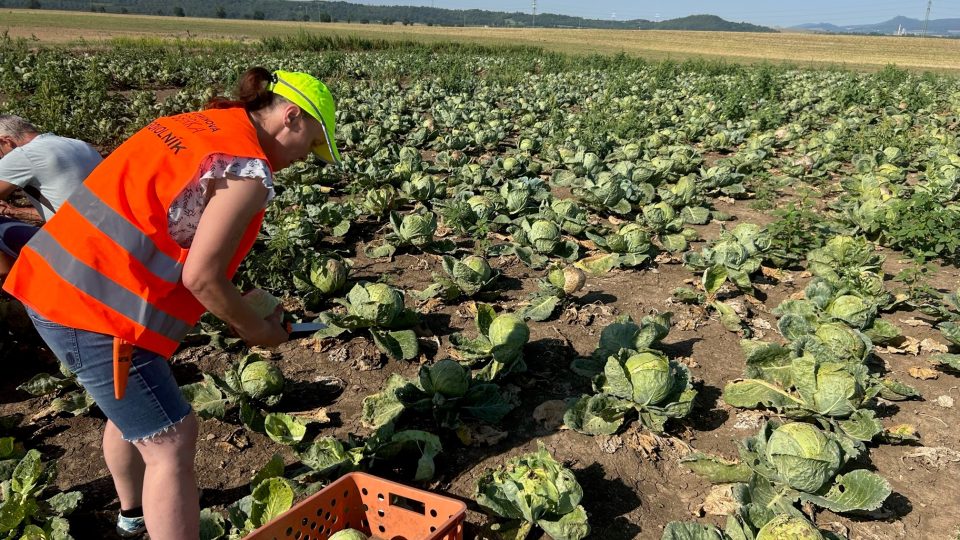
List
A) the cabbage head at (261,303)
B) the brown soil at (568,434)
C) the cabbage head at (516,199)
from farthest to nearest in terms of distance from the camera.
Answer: the cabbage head at (516,199)
the brown soil at (568,434)
the cabbage head at (261,303)

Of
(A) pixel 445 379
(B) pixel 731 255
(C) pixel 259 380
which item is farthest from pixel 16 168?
(B) pixel 731 255

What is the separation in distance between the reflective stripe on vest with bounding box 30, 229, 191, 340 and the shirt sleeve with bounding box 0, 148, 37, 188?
A: 8.14 feet

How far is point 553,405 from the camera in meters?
4.49

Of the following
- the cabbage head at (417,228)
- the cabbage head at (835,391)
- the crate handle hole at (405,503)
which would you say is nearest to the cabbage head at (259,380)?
the crate handle hole at (405,503)

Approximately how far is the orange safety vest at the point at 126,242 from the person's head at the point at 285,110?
142 mm

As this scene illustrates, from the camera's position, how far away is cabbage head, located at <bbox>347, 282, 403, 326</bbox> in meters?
5.02

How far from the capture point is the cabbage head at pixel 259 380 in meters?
4.32

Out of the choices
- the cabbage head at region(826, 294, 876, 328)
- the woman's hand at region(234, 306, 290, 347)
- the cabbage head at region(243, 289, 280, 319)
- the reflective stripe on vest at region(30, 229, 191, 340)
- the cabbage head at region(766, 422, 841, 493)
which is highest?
the reflective stripe on vest at region(30, 229, 191, 340)

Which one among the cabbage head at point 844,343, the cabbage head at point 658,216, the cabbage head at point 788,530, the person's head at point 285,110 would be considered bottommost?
the cabbage head at point 788,530

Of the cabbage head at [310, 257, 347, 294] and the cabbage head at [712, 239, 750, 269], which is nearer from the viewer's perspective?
the cabbage head at [310, 257, 347, 294]

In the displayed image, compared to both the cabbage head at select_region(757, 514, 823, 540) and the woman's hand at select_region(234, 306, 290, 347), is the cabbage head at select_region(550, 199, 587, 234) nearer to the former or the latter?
the cabbage head at select_region(757, 514, 823, 540)

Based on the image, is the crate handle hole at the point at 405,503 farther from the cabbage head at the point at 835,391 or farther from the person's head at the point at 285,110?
the cabbage head at the point at 835,391

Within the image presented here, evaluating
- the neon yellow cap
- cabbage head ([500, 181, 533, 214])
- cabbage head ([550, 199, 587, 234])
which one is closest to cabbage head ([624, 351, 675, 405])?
the neon yellow cap

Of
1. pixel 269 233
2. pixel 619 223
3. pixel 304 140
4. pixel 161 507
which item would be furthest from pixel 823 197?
pixel 161 507
